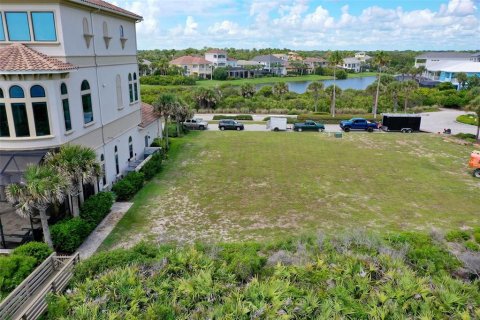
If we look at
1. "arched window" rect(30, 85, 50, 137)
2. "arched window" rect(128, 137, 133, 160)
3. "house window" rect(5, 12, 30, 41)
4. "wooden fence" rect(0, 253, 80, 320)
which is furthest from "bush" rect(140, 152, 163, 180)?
"wooden fence" rect(0, 253, 80, 320)

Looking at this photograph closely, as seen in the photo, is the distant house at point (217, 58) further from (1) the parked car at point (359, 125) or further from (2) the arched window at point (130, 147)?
(2) the arched window at point (130, 147)

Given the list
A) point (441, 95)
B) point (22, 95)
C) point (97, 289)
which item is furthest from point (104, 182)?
point (441, 95)

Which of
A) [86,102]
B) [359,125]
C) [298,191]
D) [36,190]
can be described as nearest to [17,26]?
[86,102]

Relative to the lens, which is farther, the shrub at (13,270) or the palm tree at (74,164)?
the palm tree at (74,164)

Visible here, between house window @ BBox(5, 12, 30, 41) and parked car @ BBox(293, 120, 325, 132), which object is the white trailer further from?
house window @ BBox(5, 12, 30, 41)

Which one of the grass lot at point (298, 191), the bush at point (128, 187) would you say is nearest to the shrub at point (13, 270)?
the grass lot at point (298, 191)

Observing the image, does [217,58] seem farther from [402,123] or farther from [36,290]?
[36,290]
